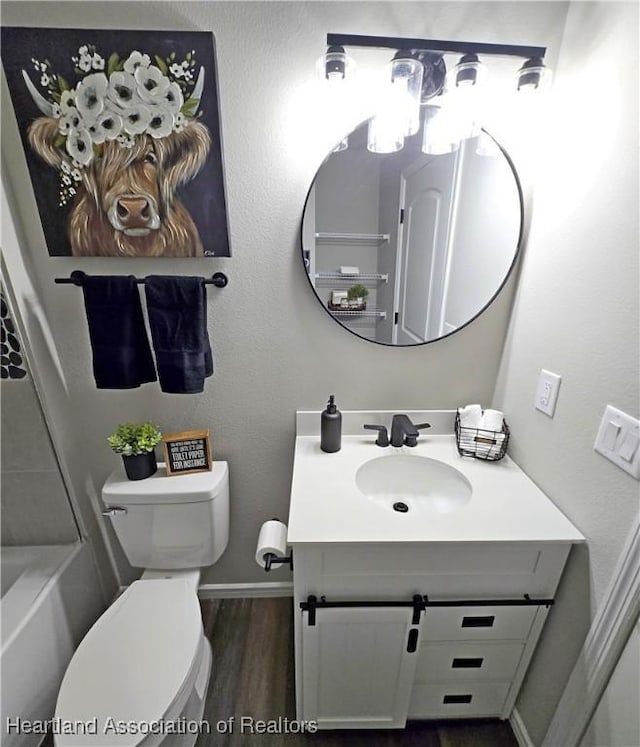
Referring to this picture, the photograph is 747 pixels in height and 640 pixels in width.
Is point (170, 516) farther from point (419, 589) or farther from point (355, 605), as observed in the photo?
point (419, 589)

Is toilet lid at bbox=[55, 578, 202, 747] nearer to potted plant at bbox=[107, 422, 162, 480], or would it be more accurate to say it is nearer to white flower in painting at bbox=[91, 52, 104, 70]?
potted plant at bbox=[107, 422, 162, 480]

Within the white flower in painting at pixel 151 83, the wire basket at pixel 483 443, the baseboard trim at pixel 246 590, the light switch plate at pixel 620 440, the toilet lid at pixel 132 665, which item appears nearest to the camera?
the light switch plate at pixel 620 440

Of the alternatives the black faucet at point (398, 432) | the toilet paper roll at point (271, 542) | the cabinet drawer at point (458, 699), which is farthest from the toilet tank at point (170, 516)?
the cabinet drawer at point (458, 699)

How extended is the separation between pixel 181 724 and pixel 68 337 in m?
1.24

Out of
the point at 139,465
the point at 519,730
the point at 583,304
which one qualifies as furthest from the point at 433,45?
the point at 519,730

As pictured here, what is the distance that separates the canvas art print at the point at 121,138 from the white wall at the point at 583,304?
Result: 3.21 ft

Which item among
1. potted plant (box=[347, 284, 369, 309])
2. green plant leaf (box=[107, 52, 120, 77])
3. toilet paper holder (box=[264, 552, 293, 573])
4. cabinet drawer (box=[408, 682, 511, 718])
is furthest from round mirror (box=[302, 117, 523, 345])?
cabinet drawer (box=[408, 682, 511, 718])

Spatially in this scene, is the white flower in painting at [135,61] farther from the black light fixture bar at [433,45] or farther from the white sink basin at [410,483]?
the white sink basin at [410,483]

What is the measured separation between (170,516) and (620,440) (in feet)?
4.27

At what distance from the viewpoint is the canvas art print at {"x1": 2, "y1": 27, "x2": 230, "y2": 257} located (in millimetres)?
904

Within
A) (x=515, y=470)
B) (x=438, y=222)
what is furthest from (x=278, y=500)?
(x=438, y=222)

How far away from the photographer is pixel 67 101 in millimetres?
932

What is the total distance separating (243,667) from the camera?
1309mm

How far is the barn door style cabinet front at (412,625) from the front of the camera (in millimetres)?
881
